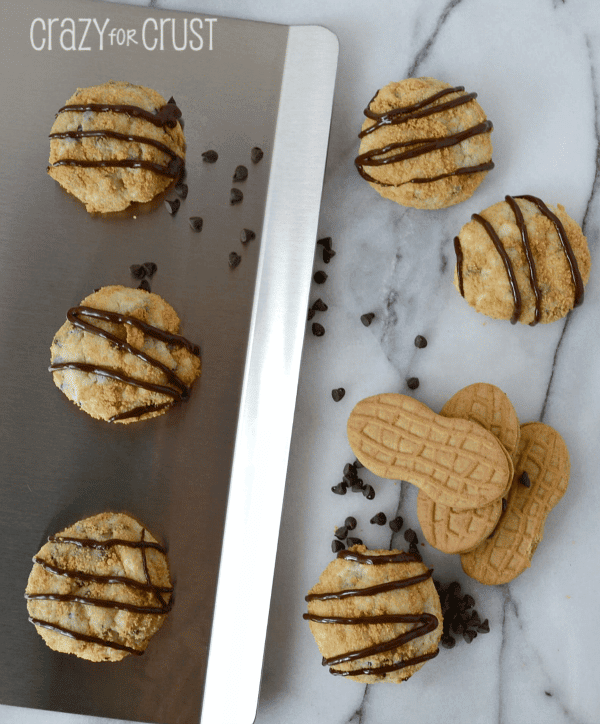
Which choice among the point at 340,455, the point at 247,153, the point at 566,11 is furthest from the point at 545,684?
the point at 566,11

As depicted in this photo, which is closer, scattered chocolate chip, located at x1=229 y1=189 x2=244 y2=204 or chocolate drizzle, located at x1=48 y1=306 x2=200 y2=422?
chocolate drizzle, located at x1=48 y1=306 x2=200 y2=422

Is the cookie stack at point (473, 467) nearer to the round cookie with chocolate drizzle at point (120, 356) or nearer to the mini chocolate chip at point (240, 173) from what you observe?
the round cookie with chocolate drizzle at point (120, 356)

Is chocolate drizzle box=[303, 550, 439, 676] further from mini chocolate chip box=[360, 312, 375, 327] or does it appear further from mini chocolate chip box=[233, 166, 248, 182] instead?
mini chocolate chip box=[233, 166, 248, 182]

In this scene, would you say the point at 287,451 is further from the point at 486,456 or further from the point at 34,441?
the point at 34,441

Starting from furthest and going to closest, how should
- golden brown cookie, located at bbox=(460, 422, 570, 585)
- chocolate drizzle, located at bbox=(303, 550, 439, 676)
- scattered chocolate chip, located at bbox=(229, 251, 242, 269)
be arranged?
scattered chocolate chip, located at bbox=(229, 251, 242, 269), golden brown cookie, located at bbox=(460, 422, 570, 585), chocolate drizzle, located at bbox=(303, 550, 439, 676)

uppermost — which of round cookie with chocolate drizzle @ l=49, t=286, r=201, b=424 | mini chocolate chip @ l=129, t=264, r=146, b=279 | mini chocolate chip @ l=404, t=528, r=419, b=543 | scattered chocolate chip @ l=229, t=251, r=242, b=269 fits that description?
scattered chocolate chip @ l=229, t=251, r=242, b=269

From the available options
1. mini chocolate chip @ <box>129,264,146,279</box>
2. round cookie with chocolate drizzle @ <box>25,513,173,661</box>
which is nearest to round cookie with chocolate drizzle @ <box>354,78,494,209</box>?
mini chocolate chip @ <box>129,264,146,279</box>
